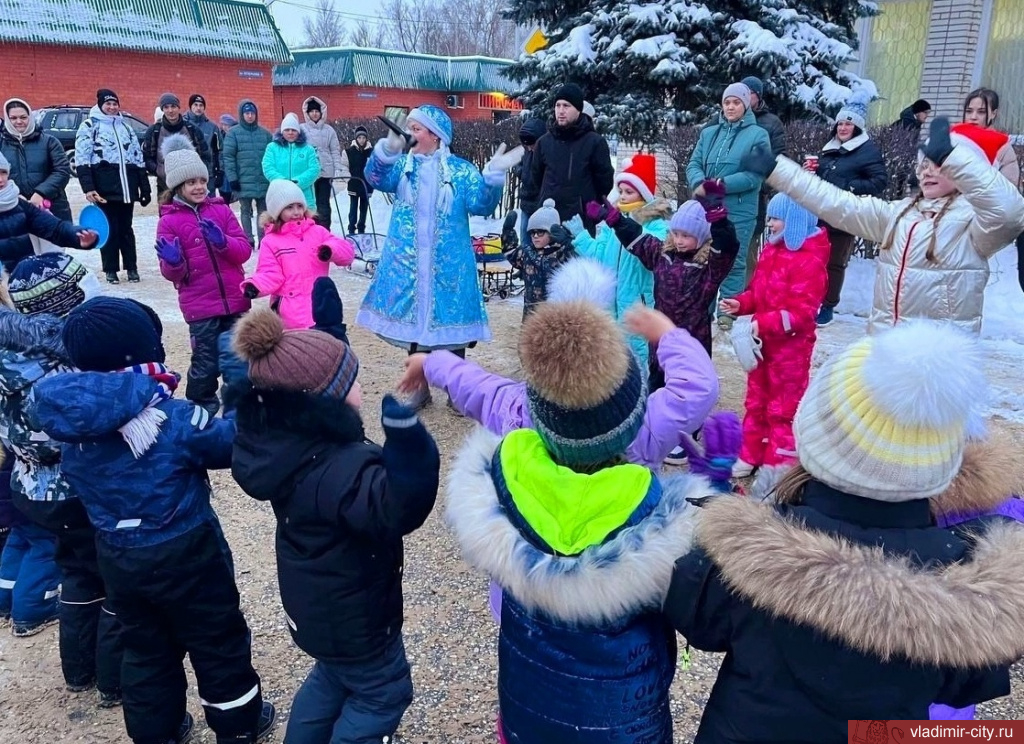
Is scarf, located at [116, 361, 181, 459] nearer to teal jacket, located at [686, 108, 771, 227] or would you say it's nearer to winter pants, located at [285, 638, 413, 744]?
winter pants, located at [285, 638, 413, 744]

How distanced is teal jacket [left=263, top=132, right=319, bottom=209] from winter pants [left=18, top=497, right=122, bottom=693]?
6.78 metres

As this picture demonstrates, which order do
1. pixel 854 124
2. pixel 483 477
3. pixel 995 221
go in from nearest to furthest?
pixel 483 477 < pixel 995 221 < pixel 854 124

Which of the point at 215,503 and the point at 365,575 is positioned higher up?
the point at 365,575

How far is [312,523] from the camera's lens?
76.7 inches

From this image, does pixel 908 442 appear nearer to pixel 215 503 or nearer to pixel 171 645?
pixel 171 645

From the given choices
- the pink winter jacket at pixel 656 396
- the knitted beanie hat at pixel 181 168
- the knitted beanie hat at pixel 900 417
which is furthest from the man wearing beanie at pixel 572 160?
the knitted beanie hat at pixel 900 417

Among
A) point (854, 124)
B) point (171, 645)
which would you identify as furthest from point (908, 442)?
point (854, 124)

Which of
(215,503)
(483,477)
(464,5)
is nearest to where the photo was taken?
(483,477)

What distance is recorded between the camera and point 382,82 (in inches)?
1419

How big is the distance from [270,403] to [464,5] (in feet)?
219

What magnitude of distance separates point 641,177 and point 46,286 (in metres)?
3.61

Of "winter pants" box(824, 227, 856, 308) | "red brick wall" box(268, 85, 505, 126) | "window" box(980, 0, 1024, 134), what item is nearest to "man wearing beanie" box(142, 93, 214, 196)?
"winter pants" box(824, 227, 856, 308)

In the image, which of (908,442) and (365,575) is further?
(365,575)

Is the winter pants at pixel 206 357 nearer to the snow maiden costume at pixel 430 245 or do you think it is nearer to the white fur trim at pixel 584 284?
the snow maiden costume at pixel 430 245
